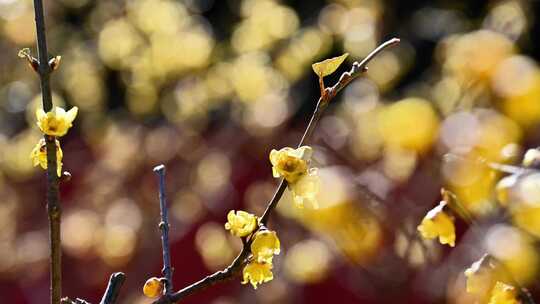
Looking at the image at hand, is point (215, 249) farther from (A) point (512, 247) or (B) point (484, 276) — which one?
(B) point (484, 276)

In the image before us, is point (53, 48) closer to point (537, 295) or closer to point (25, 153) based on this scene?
point (25, 153)

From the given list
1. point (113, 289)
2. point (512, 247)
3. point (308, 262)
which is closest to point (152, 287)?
point (113, 289)

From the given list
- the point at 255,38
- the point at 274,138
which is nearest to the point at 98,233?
the point at 274,138

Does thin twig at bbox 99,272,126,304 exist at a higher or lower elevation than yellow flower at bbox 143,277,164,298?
higher

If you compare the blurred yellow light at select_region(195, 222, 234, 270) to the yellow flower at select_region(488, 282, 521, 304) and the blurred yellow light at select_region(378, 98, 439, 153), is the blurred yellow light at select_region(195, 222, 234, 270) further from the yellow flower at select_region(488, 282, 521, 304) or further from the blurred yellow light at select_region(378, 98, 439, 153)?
the yellow flower at select_region(488, 282, 521, 304)

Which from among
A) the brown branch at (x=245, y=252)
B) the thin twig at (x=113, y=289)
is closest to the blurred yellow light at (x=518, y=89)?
the brown branch at (x=245, y=252)

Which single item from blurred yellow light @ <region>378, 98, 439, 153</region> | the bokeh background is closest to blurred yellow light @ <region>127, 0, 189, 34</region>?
the bokeh background

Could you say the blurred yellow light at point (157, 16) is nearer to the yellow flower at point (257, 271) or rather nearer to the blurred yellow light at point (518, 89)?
the blurred yellow light at point (518, 89)
